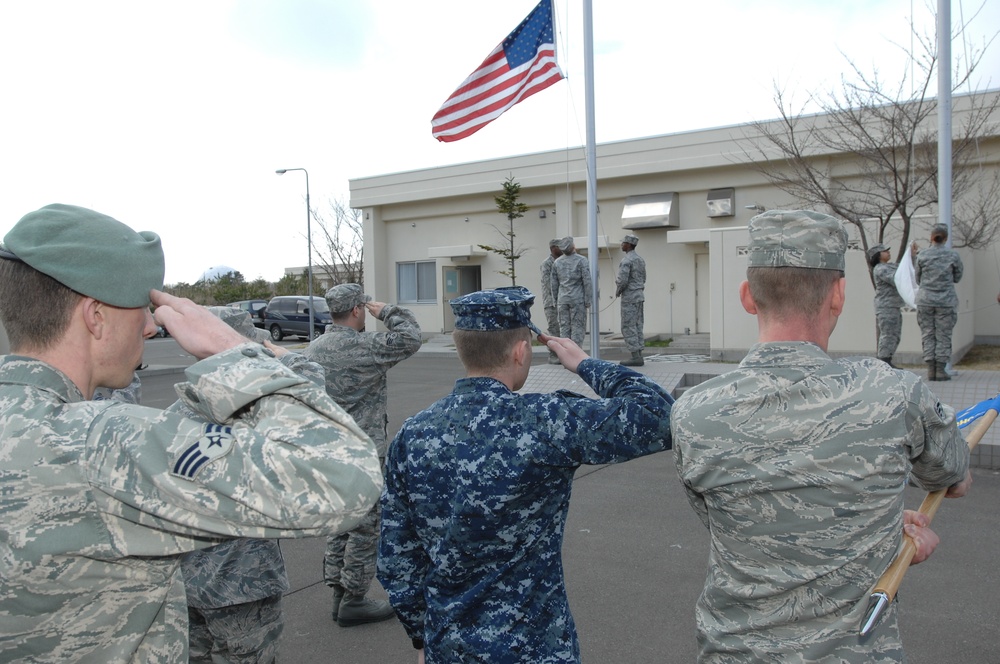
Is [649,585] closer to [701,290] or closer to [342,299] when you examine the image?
[342,299]

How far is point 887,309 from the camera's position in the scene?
40.3 feet

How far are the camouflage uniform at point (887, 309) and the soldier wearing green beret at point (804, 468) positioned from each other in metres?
11.4

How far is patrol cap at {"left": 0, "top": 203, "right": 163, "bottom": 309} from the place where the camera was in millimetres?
1545

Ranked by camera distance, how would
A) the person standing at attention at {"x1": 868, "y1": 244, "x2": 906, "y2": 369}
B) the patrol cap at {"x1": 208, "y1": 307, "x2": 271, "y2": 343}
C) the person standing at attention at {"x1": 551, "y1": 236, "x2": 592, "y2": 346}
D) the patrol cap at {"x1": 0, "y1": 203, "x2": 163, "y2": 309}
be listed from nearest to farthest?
the patrol cap at {"x1": 0, "y1": 203, "x2": 163, "y2": 309}, the patrol cap at {"x1": 208, "y1": 307, "x2": 271, "y2": 343}, the person standing at attention at {"x1": 868, "y1": 244, "x2": 906, "y2": 369}, the person standing at attention at {"x1": 551, "y1": 236, "x2": 592, "y2": 346}

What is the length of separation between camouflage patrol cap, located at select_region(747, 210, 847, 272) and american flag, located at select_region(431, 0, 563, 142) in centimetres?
794

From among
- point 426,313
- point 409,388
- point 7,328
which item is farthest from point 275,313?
point 7,328

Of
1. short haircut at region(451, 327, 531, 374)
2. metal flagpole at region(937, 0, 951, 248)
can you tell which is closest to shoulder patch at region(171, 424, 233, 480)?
short haircut at region(451, 327, 531, 374)

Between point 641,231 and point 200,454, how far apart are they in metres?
21.9

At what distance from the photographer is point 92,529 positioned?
1.42 m

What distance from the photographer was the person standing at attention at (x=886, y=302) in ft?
39.8

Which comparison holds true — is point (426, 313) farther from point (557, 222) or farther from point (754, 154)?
point (754, 154)

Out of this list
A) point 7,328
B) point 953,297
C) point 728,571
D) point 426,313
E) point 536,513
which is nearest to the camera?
point 7,328

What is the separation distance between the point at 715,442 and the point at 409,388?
12.6 meters

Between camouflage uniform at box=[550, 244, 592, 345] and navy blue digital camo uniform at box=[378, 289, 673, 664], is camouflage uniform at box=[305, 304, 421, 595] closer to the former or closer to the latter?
navy blue digital camo uniform at box=[378, 289, 673, 664]
